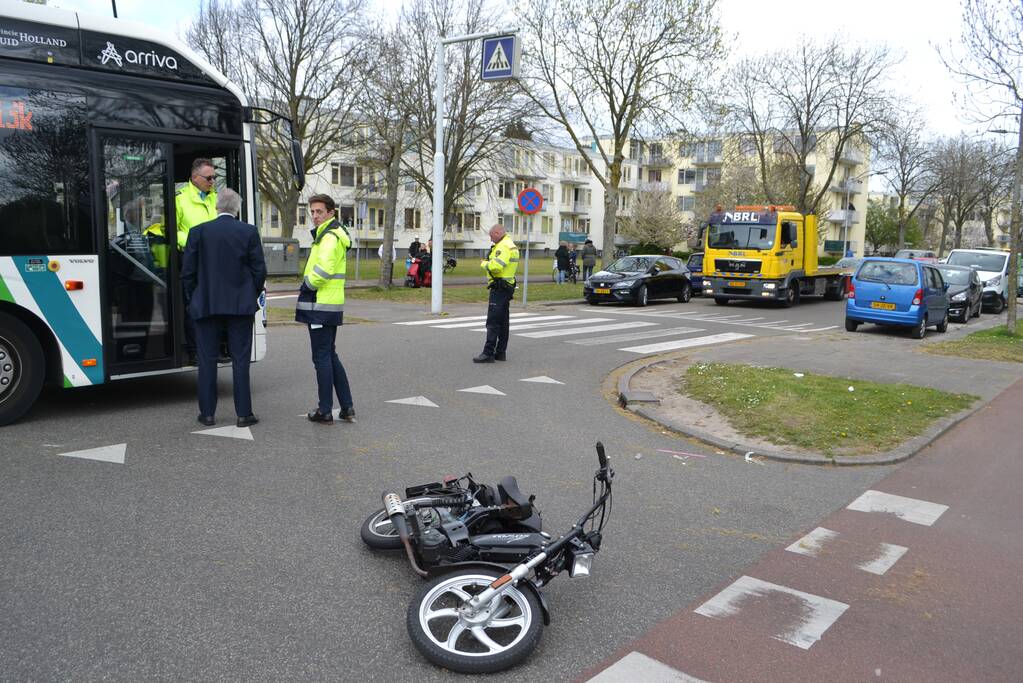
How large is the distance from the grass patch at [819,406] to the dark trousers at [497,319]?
2.67 meters

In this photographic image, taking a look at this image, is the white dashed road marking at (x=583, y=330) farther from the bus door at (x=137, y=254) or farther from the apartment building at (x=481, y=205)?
the apartment building at (x=481, y=205)

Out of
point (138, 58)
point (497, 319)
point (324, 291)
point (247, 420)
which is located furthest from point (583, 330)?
point (138, 58)

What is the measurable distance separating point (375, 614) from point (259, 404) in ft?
15.8

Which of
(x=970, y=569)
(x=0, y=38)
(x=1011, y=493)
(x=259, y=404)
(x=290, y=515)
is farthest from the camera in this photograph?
(x=259, y=404)

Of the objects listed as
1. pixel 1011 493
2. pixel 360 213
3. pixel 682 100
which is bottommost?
pixel 1011 493

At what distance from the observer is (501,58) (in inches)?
695

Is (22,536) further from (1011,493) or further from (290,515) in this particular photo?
(1011,493)

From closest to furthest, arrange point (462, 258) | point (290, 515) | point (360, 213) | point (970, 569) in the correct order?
point (970, 569) < point (290, 515) < point (360, 213) < point (462, 258)

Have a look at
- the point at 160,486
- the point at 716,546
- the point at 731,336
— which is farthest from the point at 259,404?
the point at 731,336

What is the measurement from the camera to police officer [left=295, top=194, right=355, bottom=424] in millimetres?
7051

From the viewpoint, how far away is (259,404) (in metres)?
8.12

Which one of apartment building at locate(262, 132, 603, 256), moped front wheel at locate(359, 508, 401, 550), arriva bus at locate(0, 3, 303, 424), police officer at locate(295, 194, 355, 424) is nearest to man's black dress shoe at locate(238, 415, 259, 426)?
police officer at locate(295, 194, 355, 424)

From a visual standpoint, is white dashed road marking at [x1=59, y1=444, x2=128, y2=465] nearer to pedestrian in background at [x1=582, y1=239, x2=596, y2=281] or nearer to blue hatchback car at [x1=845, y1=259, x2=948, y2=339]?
blue hatchback car at [x1=845, y1=259, x2=948, y2=339]

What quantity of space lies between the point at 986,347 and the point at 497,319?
9.22m
